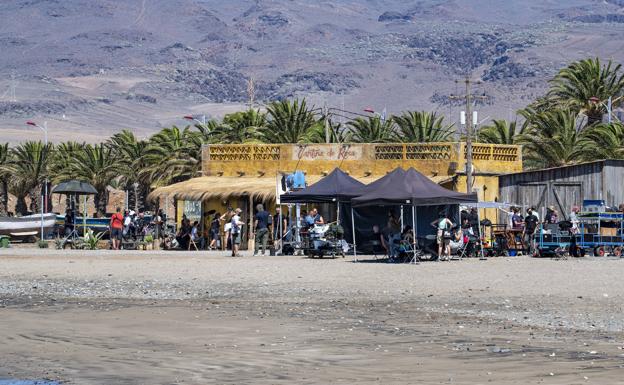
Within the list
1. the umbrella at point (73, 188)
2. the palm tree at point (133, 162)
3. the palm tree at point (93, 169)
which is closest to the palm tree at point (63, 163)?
the palm tree at point (93, 169)

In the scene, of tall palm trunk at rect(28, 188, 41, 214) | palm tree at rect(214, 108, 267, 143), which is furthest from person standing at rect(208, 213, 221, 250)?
tall palm trunk at rect(28, 188, 41, 214)

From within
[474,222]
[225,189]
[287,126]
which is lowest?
[474,222]

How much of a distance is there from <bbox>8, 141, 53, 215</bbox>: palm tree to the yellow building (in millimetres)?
26499

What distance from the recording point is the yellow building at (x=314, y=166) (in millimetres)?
42625

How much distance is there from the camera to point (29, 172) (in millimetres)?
70812

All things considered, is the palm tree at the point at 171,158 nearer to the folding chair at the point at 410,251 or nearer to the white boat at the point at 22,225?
the white boat at the point at 22,225

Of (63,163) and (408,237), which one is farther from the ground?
(63,163)

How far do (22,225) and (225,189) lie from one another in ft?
38.3

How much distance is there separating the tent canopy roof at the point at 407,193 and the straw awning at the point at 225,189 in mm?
10205

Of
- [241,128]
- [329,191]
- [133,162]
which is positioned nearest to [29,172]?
[133,162]

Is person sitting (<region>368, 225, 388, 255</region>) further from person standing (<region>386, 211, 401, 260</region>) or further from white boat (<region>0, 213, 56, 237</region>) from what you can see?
white boat (<region>0, 213, 56, 237</region>)

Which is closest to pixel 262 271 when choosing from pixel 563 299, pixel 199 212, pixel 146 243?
pixel 563 299

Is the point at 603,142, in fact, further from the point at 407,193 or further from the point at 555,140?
the point at 407,193

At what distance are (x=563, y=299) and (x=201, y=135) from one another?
42.1m
